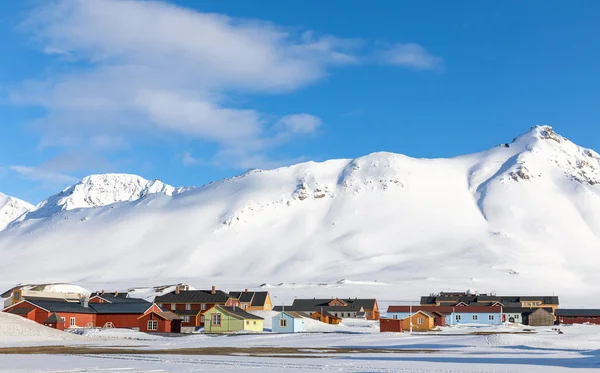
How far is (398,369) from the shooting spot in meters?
36.7

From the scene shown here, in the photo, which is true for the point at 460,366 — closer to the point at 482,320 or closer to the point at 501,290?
the point at 482,320

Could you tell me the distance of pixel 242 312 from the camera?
3711 inches

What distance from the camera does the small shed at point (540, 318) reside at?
407 feet

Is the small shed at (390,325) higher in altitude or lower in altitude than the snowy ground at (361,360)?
higher

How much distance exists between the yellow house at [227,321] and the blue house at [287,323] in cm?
307

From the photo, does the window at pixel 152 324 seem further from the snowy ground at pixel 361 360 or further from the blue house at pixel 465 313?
the blue house at pixel 465 313

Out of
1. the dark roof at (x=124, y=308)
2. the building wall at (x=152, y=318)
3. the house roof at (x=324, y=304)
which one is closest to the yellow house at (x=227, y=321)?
the building wall at (x=152, y=318)

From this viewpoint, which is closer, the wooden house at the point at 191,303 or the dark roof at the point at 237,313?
the dark roof at the point at 237,313

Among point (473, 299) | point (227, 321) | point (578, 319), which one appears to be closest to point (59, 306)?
point (227, 321)

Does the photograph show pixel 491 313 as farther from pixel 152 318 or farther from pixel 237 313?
pixel 152 318

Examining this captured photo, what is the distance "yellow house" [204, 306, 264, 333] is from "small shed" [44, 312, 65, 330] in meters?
16.3

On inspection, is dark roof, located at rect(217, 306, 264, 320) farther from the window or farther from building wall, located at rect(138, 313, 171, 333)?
the window

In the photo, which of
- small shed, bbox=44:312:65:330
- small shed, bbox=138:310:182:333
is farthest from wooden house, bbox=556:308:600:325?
small shed, bbox=44:312:65:330

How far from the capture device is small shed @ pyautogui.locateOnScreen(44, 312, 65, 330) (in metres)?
85.2
